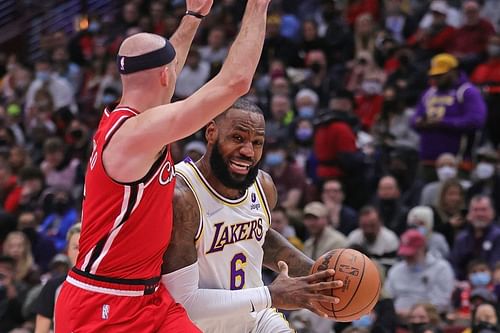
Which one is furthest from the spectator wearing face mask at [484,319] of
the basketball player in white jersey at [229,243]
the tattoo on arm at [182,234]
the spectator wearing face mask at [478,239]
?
the tattoo on arm at [182,234]

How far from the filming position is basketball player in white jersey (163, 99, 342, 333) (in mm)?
6023

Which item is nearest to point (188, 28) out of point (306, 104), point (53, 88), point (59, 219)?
point (59, 219)

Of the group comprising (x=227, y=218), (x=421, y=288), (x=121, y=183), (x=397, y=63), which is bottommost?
(x=421, y=288)

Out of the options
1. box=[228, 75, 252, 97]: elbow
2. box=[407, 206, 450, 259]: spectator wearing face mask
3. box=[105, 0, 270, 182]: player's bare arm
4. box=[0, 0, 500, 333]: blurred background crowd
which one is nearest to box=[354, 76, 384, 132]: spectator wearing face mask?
box=[0, 0, 500, 333]: blurred background crowd

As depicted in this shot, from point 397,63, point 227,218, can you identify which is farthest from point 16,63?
point 227,218

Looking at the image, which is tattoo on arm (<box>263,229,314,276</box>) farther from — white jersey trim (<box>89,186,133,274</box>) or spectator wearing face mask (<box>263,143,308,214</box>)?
spectator wearing face mask (<box>263,143,308,214</box>)

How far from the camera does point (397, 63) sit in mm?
15539

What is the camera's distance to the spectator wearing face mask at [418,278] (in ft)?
36.4

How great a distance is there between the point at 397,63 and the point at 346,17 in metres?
2.54

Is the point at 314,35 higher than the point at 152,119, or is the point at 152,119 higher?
the point at 152,119

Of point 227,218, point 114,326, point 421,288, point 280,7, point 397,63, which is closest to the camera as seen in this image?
point 114,326

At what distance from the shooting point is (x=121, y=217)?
219 inches

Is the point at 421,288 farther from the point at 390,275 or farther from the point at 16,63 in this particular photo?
the point at 16,63

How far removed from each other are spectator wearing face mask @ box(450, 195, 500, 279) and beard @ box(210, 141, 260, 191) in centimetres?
573
